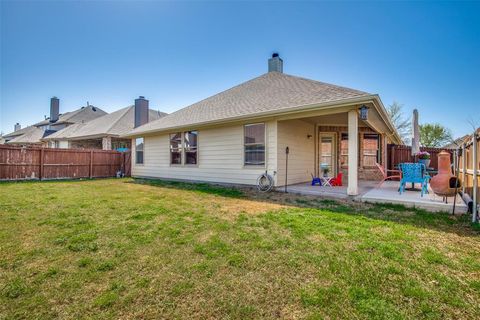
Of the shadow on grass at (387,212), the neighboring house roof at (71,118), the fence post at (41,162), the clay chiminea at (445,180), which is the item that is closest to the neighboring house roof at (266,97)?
the clay chiminea at (445,180)

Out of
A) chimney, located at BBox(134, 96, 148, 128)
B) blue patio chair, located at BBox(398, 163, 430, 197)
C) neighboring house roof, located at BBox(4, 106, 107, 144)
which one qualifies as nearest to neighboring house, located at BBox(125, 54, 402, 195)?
blue patio chair, located at BBox(398, 163, 430, 197)

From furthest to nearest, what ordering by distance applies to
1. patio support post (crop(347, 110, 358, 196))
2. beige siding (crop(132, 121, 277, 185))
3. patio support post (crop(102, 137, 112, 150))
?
patio support post (crop(102, 137, 112, 150)) < beige siding (crop(132, 121, 277, 185)) < patio support post (crop(347, 110, 358, 196))

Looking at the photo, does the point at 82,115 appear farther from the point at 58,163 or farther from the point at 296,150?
the point at 296,150

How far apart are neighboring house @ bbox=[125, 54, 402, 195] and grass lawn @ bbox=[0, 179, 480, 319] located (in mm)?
3332

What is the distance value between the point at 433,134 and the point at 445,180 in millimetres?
28615

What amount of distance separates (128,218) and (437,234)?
5184 millimetres

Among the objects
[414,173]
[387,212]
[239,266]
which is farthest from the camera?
[414,173]

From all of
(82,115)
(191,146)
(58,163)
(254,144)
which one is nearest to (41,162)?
(58,163)

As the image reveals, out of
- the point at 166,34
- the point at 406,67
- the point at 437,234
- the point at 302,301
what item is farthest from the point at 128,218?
the point at 406,67

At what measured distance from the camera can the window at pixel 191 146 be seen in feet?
34.3

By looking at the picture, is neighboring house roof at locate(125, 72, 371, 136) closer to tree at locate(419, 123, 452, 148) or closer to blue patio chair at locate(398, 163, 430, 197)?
blue patio chair at locate(398, 163, 430, 197)

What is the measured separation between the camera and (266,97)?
9273mm

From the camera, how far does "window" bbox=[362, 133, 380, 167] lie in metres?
10.9

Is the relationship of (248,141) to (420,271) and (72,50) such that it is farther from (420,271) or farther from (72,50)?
(72,50)
